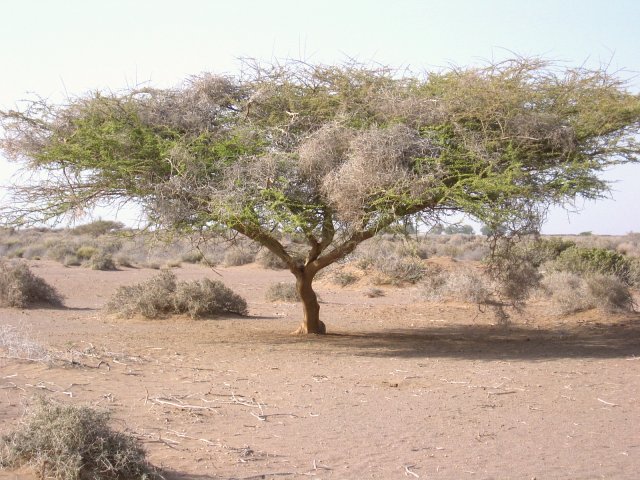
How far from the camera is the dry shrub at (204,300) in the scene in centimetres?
1906

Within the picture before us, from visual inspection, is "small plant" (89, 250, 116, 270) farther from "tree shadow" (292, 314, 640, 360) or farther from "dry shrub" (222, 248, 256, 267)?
Result: "tree shadow" (292, 314, 640, 360)

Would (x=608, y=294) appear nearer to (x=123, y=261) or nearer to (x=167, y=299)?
(x=167, y=299)

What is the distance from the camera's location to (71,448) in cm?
617

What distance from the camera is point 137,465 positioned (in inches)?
248

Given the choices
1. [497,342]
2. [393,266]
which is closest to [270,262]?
[393,266]

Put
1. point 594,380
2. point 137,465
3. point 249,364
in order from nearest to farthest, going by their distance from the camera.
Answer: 1. point 137,465
2. point 594,380
3. point 249,364

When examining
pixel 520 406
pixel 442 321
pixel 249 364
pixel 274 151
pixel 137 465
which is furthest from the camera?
pixel 442 321

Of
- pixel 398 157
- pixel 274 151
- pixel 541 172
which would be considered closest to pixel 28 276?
pixel 274 151

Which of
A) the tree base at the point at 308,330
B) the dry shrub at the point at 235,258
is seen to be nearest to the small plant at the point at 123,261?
the dry shrub at the point at 235,258

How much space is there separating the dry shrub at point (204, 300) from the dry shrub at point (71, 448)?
12.5m

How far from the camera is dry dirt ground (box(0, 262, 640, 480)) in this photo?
24.2 feet

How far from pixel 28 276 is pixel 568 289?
14075 mm

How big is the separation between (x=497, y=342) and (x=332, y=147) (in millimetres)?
5887

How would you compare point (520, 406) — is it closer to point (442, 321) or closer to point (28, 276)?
point (442, 321)
